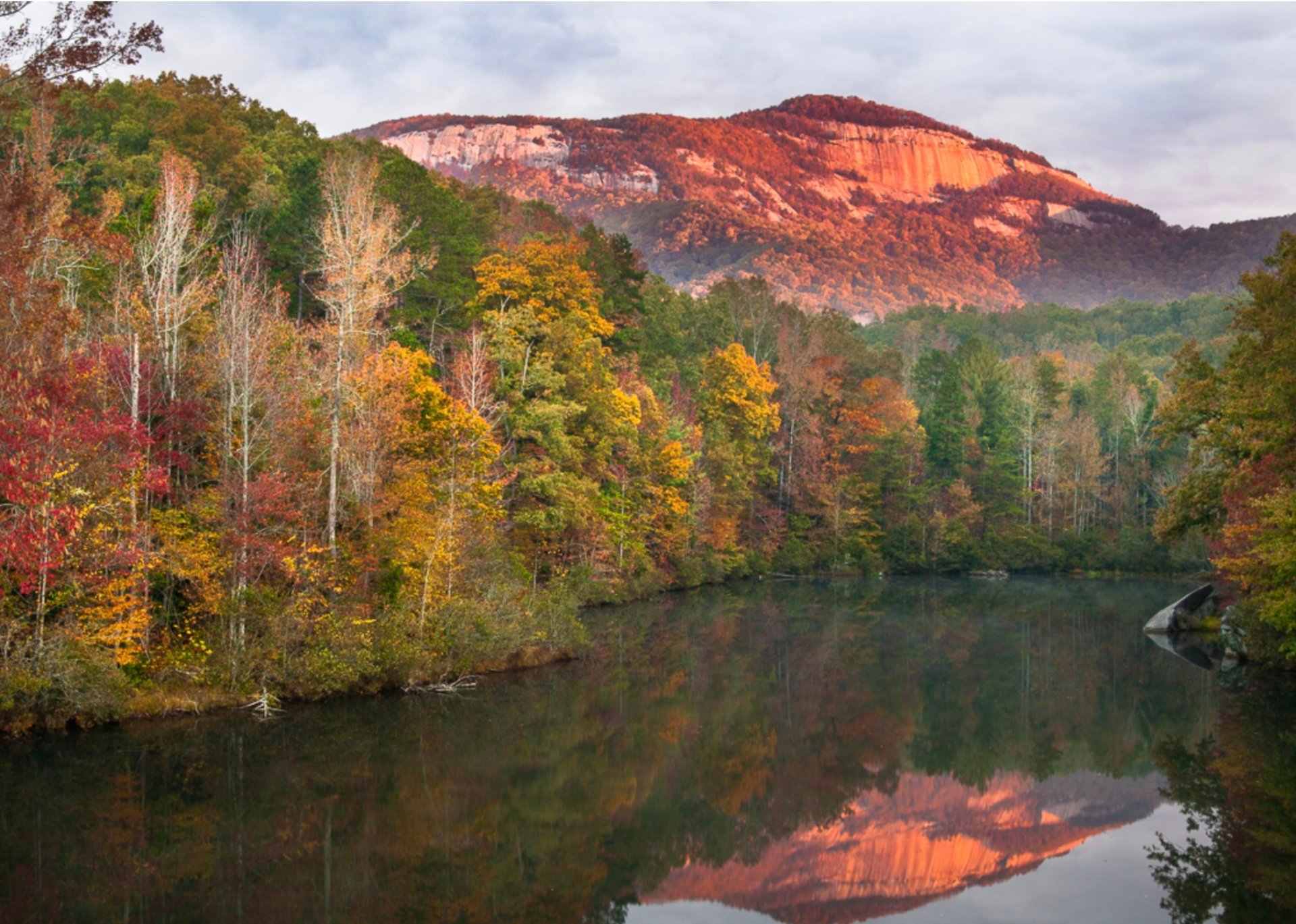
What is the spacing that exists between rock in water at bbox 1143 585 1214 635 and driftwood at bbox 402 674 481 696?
2847cm

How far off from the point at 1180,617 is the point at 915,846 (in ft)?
100

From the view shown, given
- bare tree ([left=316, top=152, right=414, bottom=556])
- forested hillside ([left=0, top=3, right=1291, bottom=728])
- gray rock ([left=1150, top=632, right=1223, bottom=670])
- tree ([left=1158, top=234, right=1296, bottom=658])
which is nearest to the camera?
forested hillside ([left=0, top=3, right=1291, bottom=728])

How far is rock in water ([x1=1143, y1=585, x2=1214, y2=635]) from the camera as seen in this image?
41125 millimetres

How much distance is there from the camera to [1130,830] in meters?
17.2

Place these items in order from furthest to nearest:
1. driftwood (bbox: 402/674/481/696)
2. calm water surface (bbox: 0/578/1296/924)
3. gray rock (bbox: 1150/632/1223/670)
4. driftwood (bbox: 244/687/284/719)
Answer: gray rock (bbox: 1150/632/1223/670) < driftwood (bbox: 402/674/481/696) < driftwood (bbox: 244/687/284/719) < calm water surface (bbox: 0/578/1296/924)

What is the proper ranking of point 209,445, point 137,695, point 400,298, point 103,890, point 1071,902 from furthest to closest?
1. point 400,298
2. point 209,445
3. point 137,695
4. point 1071,902
5. point 103,890

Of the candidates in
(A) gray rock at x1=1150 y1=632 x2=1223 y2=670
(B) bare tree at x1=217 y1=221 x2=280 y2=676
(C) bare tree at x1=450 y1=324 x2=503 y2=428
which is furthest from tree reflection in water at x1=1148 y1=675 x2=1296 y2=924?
(C) bare tree at x1=450 y1=324 x2=503 y2=428

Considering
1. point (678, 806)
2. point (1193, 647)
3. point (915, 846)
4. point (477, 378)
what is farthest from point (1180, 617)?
point (678, 806)

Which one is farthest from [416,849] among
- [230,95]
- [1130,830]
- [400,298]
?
[230,95]

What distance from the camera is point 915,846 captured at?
54.2 ft

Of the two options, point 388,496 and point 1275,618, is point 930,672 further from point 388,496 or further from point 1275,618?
point 388,496

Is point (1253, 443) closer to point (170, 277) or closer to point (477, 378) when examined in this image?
point (477, 378)

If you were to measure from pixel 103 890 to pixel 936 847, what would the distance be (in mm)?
12076

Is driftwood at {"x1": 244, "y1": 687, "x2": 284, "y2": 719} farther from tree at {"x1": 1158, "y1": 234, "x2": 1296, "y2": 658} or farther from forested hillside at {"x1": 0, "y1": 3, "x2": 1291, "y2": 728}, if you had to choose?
tree at {"x1": 1158, "y1": 234, "x2": 1296, "y2": 658}
